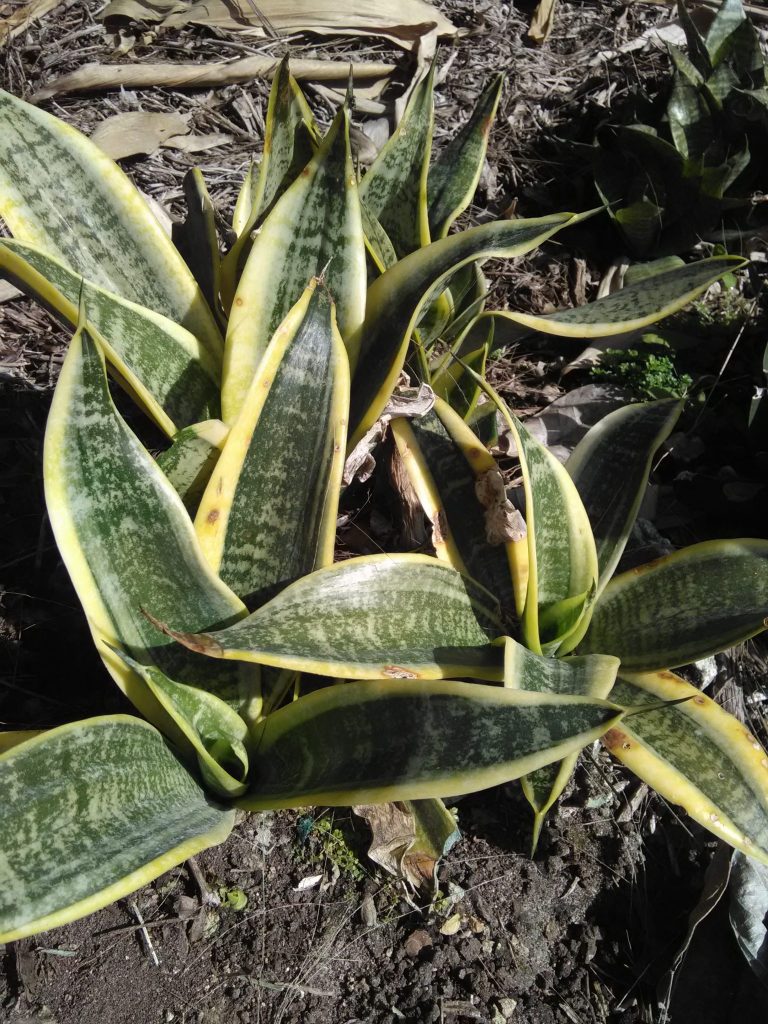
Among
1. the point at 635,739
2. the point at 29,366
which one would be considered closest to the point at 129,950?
the point at 635,739

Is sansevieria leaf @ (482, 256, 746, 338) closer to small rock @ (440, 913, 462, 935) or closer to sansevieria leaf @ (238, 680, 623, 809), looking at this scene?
sansevieria leaf @ (238, 680, 623, 809)

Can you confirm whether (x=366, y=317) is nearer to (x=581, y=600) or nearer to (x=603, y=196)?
(x=581, y=600)

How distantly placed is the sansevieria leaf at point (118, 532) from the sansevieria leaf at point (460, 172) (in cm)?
76

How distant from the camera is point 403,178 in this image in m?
1.43

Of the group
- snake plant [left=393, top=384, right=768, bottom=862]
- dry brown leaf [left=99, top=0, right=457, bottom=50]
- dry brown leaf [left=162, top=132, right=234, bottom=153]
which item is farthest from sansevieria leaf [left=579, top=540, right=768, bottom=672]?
dry brown leaf [left=99, top=0, right=457, bottom=50]

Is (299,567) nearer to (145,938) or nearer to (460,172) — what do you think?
(145,938)

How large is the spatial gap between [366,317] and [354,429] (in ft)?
0.57

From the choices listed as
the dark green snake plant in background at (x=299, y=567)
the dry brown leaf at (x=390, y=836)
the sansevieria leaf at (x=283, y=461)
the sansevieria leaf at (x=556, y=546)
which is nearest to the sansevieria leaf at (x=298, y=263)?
the dark green snake plant in background at (x=299, y=567)

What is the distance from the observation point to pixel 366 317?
1211mm

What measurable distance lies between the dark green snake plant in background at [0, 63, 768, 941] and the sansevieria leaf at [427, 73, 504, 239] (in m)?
0.11

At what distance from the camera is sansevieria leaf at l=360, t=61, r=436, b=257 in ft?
4.56

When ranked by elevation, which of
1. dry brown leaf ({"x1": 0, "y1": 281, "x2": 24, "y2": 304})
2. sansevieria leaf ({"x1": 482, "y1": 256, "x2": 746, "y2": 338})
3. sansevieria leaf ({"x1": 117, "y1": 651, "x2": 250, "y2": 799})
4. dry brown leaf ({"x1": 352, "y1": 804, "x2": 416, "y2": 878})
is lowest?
dry brown leaf ({"x1": 352, "y1": 804, "x2": 416, "y2": 878})

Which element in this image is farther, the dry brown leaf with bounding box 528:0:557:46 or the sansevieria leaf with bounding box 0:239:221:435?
the dry brown leaf with bounding box 528:0:557:46

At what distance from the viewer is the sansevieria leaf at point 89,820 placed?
29.7 inches
